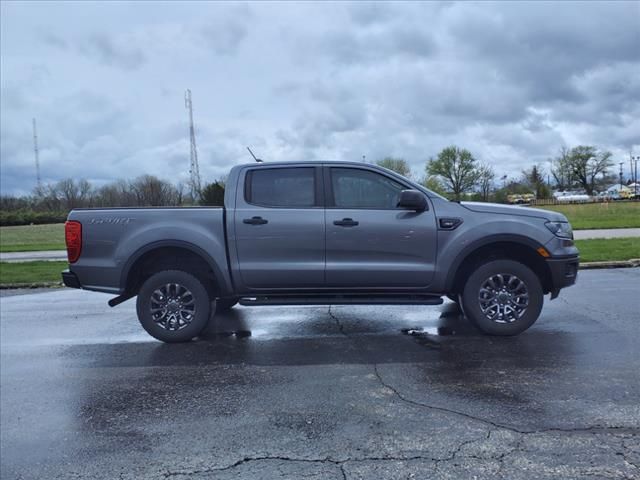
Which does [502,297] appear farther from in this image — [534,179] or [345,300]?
[534,179]

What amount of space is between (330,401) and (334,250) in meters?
1.98

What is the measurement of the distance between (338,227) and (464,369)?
1.99 metres

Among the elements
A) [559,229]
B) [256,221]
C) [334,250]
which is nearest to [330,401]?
[334,250]

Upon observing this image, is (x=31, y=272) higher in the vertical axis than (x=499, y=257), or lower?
lower

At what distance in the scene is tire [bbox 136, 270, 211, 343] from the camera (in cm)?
556

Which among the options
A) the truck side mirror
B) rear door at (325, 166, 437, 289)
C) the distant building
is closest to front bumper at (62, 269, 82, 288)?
rear door at (325, 166, 437, 289)

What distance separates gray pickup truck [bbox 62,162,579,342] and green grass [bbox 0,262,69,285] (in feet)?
25.2

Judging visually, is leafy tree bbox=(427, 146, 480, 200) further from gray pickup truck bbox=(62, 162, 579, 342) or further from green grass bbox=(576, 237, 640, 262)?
gray pickup truck bbox=(62, 162, 579, 342)

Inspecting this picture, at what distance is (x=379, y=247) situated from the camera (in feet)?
17.8

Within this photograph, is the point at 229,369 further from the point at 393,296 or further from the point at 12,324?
the point at 12,324

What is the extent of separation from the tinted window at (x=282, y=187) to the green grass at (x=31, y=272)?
8574mm

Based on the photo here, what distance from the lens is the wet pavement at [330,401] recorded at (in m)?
2.96

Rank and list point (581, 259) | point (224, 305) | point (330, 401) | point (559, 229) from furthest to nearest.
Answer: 1. point (581, 259)
2. point (224, 305)
3. point (559, 229)
4. point (330, 401)

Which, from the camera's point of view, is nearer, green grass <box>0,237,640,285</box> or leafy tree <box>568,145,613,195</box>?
green grass <box>0,237,640,285</box>
